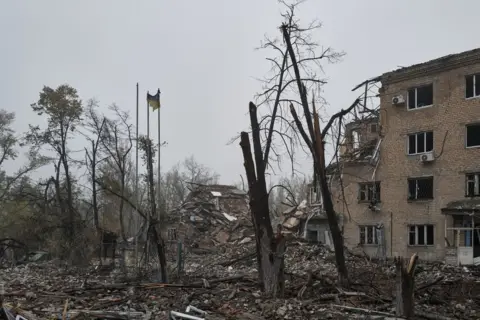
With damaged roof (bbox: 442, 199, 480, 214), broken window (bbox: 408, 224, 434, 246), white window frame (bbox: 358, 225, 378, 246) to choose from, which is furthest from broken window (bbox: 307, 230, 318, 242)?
damaged roof (bbox: 442, 199, 480, 214)

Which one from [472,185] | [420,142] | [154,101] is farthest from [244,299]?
[420,142]

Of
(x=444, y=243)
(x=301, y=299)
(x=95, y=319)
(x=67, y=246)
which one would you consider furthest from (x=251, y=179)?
(x=444, y=243)

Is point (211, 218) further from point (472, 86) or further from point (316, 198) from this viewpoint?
point (472, 86)

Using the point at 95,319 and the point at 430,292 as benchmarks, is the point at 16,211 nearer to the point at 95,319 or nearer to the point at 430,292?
the point at 95,319

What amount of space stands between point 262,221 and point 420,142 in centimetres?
1789

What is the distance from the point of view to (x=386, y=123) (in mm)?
29844

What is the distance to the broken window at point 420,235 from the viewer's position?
27.6m

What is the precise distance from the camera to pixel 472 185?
86.0ft

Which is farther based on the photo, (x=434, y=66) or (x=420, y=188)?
(x=420, y=188)

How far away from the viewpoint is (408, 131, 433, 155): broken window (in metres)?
28.2

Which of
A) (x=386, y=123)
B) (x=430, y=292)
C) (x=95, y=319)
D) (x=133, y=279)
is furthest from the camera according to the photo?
(x=386, y=123)

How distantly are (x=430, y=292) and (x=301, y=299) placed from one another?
13.2ft

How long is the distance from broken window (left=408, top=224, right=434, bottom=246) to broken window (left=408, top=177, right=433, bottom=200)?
169 cm

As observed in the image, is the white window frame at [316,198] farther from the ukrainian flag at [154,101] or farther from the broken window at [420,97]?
the ukrainian flag at [154,101]
